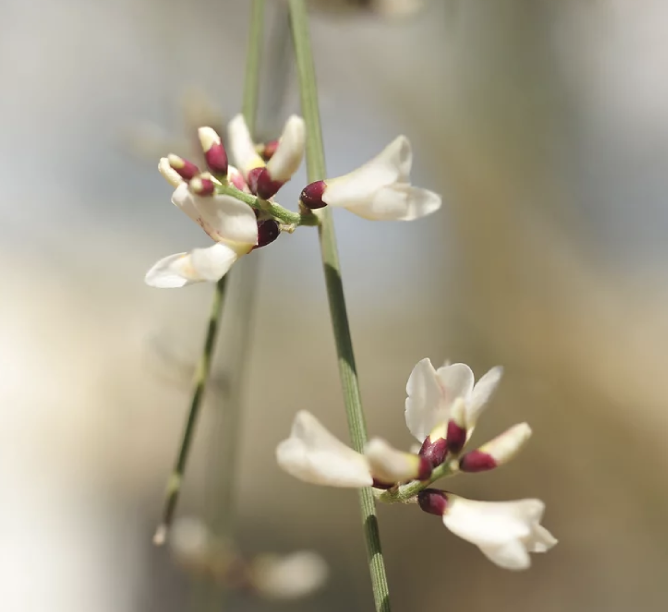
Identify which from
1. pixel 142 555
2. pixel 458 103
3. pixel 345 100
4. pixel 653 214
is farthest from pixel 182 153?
A: pixel 653 214

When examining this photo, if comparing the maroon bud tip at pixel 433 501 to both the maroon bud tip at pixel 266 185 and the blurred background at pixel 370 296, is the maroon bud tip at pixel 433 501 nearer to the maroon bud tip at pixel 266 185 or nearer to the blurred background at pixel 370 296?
the maroon bud tip at pixel 266 185

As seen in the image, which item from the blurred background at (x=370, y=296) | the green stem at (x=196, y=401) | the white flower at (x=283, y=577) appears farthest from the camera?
the blurred background at (x=370, y=296)

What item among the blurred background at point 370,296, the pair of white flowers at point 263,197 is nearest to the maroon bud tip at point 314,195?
the pair of white flowers at point 263,197

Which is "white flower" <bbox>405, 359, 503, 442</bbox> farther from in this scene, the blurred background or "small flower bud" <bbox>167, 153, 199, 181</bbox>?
the blurred background

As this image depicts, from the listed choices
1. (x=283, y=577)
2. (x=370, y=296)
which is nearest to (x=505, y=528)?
(x=283, y=577)

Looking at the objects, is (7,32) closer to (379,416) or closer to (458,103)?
(458,103)

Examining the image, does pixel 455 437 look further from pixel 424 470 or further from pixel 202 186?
pixel 202 186

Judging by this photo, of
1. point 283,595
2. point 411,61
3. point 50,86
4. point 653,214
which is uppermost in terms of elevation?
point 411,61

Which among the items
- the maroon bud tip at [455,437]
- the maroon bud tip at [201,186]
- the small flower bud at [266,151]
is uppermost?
the small flower bud at [266,151]
